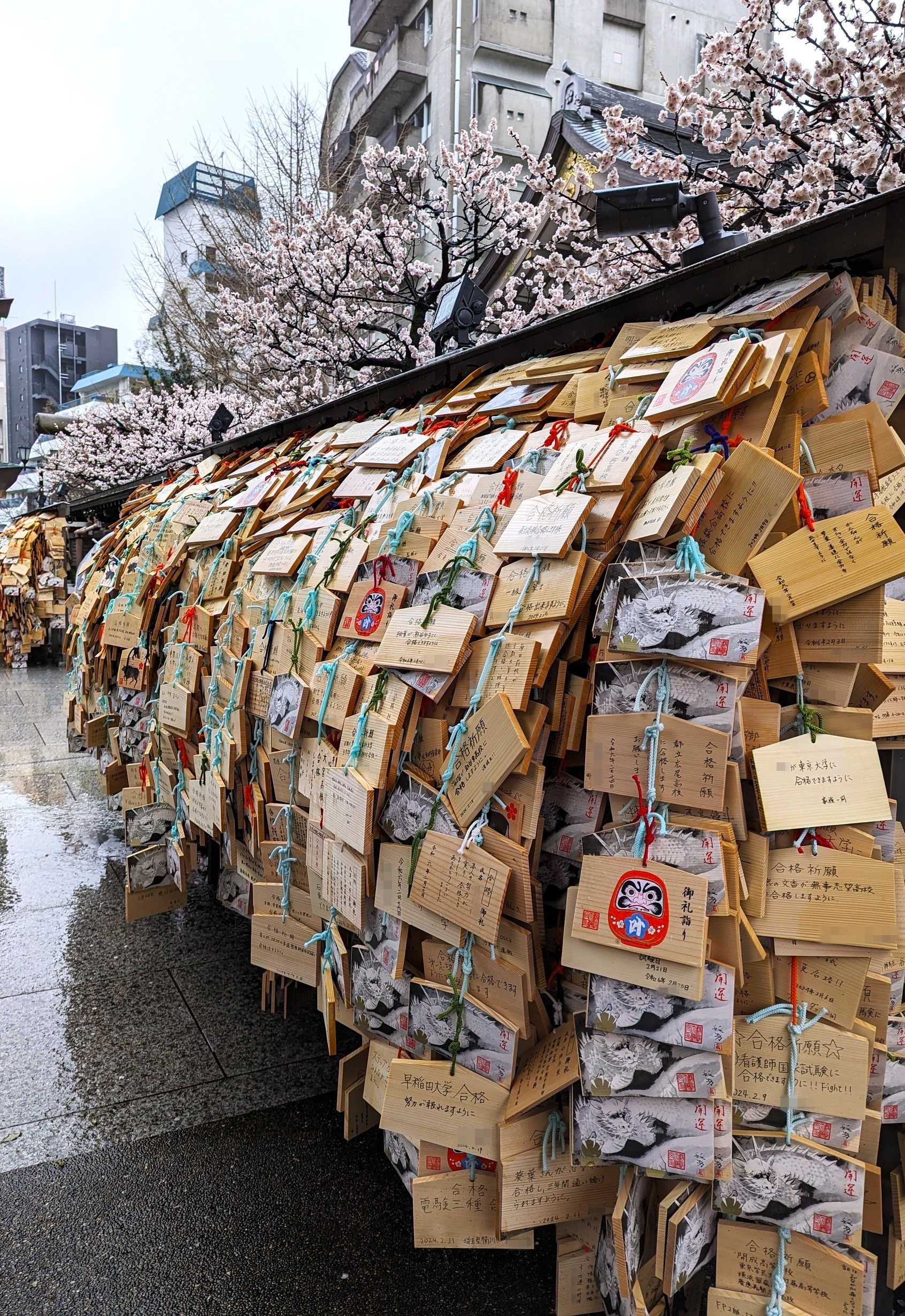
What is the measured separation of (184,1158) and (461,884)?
4.47 feet

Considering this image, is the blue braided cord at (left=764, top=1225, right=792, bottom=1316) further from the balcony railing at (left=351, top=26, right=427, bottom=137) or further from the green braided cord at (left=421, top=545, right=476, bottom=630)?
the balcony railing at (left=351, top=26, right=427, bottom=137)

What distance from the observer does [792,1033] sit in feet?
4.74

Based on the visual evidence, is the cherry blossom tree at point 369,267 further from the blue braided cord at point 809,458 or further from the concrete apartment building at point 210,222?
the blue braided cord at point 809,458

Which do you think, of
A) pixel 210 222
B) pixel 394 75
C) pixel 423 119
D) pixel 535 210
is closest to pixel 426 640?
pixel 535 210

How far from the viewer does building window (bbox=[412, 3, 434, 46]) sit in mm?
26375

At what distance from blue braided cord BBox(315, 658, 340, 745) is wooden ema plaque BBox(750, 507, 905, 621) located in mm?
983

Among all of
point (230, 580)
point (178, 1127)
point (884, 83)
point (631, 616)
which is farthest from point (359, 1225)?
point (884, 83)

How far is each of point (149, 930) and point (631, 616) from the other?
3.09 m

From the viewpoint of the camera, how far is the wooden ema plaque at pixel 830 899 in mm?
1391

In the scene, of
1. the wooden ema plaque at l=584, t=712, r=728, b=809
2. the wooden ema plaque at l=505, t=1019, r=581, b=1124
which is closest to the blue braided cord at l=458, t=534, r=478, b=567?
the wooden ema plaque at l=584, t=712, r=728, b=809

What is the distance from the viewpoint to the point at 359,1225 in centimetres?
207

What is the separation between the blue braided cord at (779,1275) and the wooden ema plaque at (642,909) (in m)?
0.55

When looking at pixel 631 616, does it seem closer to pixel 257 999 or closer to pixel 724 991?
pixel 724 991

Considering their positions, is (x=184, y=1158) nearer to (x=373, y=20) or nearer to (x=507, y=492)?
(x=507, y=492)
